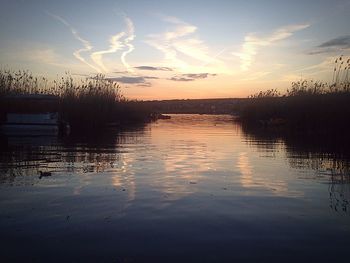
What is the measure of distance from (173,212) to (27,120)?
29.1m

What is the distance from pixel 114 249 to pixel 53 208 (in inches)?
116

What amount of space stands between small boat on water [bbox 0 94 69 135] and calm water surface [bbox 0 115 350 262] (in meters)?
19.2

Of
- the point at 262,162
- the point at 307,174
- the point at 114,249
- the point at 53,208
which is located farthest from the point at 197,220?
the point at 262,162

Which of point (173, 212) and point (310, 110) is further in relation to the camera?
point (310, 110)

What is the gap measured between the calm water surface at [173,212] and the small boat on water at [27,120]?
1921cm

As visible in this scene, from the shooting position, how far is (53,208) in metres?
8.45

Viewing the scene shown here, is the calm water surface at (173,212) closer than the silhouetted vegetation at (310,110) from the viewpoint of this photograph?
Yes

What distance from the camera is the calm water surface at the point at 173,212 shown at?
5992 millimetres

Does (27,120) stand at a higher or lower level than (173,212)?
higher

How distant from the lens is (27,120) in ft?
113

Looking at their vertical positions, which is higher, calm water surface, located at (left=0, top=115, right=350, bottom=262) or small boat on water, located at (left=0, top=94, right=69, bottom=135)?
small boat on water, located at (left=0, top=94, right=69, bottom=135)

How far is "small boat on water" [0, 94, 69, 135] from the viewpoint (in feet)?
111

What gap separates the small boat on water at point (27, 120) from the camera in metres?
33.7

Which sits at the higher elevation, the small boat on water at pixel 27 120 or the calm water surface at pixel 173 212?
the small boat on water at pixel 27 120
